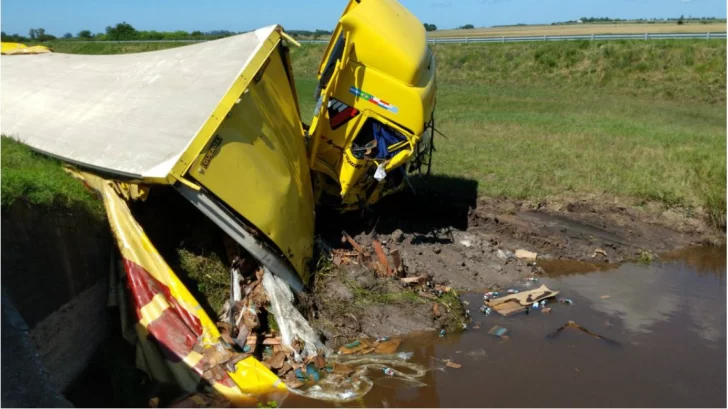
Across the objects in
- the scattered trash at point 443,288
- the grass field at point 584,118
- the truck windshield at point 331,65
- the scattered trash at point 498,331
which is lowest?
the scattered trash at point 498,331

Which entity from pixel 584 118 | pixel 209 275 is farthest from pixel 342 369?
pixel 584 118

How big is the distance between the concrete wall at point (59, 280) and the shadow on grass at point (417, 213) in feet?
10.9

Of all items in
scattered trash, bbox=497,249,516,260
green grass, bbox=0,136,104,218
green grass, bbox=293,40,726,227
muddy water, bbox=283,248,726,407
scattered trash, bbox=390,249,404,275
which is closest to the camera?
green grass, bbox=0,136,104,218

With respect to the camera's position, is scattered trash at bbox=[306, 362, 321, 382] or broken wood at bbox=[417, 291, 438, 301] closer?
scattered trash at bbox=[306, 362, 321, 382]

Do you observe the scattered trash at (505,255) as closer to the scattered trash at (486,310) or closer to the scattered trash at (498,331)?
the scattered trash at (486,310)

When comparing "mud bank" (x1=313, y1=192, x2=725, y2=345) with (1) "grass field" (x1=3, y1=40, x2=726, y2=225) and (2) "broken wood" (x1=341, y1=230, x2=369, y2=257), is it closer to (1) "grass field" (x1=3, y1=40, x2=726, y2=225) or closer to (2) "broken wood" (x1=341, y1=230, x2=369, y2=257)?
(2) "broken wood" (x1=341, y1=230, x2=369, y2=257)

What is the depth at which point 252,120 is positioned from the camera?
23.9 feet

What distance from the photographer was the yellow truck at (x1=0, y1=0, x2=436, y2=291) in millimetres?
6832

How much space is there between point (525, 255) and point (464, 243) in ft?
3.01

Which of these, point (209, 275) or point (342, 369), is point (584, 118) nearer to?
point (342, 369)

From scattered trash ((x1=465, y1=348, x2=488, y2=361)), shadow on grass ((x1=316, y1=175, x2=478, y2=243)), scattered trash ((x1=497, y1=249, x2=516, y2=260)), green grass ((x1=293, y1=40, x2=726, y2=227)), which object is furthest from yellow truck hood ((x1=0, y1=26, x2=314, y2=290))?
green grass ((x1=293, y1=40, x2=726, y2=227))

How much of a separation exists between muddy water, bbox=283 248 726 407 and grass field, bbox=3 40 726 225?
2.60m

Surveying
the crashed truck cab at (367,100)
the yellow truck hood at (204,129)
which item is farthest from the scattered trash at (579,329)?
the yellow truck hood at (204,129)

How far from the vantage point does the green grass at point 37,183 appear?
19.7ft
